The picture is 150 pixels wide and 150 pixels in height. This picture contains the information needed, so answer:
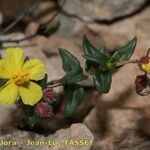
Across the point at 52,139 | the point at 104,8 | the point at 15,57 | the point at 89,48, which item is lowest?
the point at 52,139

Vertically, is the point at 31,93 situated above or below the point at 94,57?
below

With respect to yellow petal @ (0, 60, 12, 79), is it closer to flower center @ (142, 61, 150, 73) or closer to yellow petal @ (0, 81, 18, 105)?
yellow petal @ (0, 81, 18, 105)

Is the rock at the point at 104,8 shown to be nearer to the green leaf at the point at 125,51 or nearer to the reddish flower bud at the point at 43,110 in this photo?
the green leaf at the point at 125,51

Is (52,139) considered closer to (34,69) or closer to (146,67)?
(34,69)

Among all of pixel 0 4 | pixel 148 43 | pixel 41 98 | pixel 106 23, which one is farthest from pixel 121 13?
pixel 41 98

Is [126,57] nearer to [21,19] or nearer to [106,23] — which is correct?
[106,23]

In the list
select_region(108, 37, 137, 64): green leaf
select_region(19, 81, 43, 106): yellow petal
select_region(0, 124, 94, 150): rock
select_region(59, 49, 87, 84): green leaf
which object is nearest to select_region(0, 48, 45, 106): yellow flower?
select_region(19, 81, 43, 106): yellow petal

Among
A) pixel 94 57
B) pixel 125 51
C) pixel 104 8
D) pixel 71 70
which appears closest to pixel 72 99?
pixel 71 70

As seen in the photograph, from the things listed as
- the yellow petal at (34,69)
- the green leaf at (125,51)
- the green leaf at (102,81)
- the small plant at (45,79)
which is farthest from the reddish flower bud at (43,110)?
the green leaf at (125,51)
